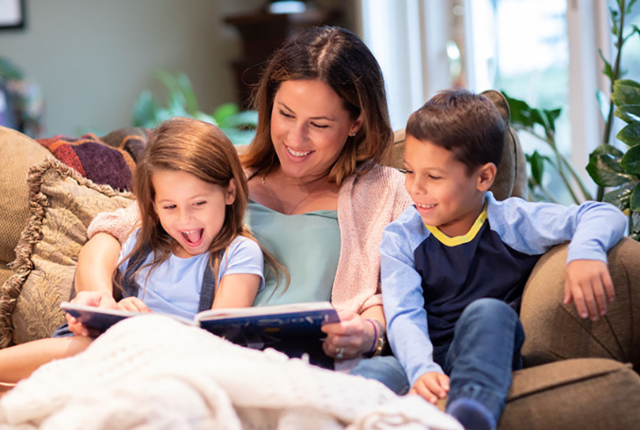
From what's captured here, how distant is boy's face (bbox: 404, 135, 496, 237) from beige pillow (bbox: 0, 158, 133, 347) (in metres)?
0.85

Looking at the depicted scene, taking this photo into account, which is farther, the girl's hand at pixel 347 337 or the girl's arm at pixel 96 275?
the girl's arm at pixel 96 275

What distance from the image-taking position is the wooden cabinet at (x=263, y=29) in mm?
4793

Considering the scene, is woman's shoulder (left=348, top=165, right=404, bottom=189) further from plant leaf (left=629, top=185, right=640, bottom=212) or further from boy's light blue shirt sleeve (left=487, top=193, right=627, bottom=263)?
plant leaf (left=629, top=185, right=640, bottom=212)

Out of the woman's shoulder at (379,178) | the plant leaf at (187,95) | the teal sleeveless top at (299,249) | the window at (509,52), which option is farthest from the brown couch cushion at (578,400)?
the plant leaf at (187,95)

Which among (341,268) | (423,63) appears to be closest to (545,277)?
(341,268)

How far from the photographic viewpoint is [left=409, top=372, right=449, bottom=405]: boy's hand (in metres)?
1.25

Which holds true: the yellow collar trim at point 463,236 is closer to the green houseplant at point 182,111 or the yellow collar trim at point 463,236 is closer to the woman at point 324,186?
the woman at point 324,186

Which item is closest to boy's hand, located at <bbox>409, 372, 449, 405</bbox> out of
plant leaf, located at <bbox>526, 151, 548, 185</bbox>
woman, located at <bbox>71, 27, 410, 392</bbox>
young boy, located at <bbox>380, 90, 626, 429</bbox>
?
young boy, located at <bbox>380, 90, 626, 429</bbox>

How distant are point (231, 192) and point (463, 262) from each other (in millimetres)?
558

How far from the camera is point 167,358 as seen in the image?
111 cm

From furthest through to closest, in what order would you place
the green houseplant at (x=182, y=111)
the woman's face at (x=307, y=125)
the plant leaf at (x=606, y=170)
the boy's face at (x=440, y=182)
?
the green houseplant at (x=182, y=111)
the plant leaf at (x=606, y=170)
the woman's face at (x=307, y=125)
the boy's face at (x=440, y=182)

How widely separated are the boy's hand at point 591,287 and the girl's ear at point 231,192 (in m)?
0.77

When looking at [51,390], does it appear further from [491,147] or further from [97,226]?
[491,147]

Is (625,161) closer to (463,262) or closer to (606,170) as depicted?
(606,170)
